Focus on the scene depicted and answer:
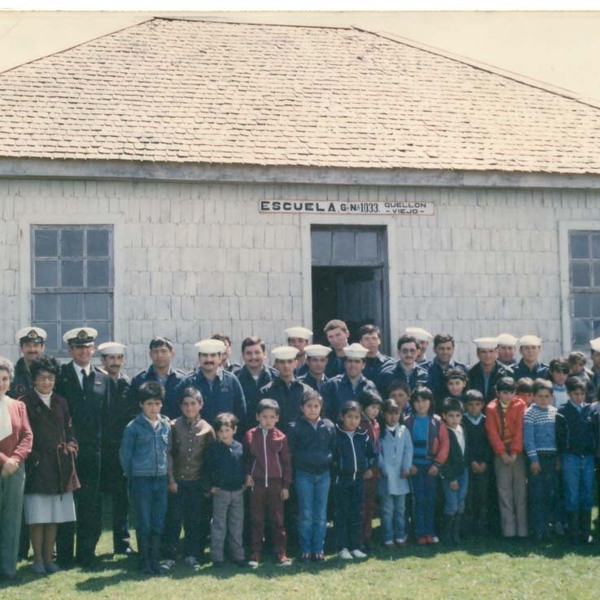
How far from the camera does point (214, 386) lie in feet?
27.9

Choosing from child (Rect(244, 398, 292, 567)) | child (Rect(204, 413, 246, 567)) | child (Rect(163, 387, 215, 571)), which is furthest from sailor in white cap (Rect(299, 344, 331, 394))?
child (Rect(163, 387, 215, 571))

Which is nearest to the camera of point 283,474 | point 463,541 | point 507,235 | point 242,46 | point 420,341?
point 283,474

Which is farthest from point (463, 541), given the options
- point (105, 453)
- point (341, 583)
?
point (105, 453)

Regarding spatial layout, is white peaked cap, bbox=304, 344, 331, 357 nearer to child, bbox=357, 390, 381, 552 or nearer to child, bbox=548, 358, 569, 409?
child, bbox=357, 390, 381, 552

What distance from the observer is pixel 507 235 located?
11.8 m

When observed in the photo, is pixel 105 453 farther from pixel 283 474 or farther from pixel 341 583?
pixel 341 583

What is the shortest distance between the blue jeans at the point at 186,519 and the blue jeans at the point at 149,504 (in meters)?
0.18

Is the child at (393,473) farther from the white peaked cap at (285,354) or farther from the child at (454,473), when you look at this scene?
the white peaked cap at (285,354)

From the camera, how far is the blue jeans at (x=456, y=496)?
8656mm

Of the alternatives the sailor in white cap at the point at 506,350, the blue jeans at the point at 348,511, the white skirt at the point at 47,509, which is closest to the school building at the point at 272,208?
the sailor in white cap at the point at 506,350

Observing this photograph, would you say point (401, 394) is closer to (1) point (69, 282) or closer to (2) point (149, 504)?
(2) point (149, 504)

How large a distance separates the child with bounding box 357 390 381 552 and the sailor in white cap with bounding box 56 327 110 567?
222 cm

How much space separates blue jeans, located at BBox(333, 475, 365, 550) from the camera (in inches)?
324

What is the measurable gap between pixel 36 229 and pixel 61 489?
4.04 meters
